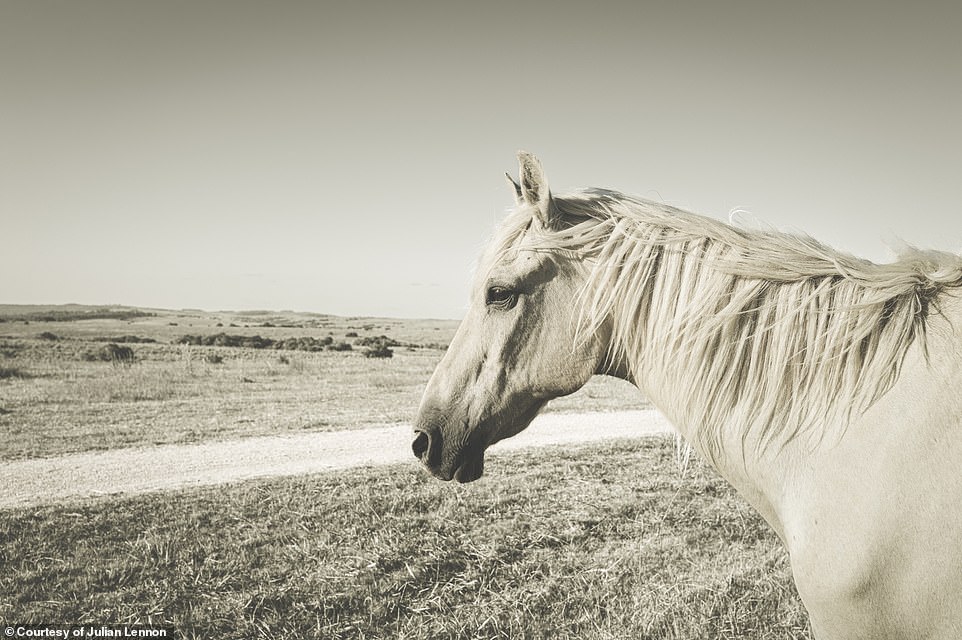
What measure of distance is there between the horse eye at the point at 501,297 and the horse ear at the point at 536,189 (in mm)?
312

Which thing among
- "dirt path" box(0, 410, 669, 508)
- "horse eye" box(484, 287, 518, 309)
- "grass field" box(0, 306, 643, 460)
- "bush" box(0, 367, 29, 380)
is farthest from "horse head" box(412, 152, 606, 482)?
"bush" box(0, 367, 29, 380)

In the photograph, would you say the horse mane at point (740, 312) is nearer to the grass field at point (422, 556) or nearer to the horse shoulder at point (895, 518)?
the horse shoulder at point (895, 518)

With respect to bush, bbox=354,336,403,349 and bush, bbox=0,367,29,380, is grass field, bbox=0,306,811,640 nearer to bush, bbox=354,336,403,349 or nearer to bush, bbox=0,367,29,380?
bush, bbox=0,367,29,380

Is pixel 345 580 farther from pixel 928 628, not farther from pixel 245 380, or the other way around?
pixel 245 380

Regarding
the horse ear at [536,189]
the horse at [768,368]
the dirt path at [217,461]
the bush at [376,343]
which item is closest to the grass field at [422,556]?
the horse at [768,368]

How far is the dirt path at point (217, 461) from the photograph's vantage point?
8469 mm

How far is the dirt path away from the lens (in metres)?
8.47

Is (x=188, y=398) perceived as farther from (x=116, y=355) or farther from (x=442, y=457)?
(x=442, y=457)

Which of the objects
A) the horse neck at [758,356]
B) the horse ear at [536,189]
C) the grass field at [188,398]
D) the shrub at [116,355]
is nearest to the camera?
the horse neck at [758,356]

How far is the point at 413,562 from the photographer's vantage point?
5.00 m

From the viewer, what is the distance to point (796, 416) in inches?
75.5

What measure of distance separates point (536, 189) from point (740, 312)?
0.91 m

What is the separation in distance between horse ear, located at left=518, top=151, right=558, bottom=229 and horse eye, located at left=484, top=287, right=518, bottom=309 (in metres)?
0.31

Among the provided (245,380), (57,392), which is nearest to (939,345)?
→ (57,392)
